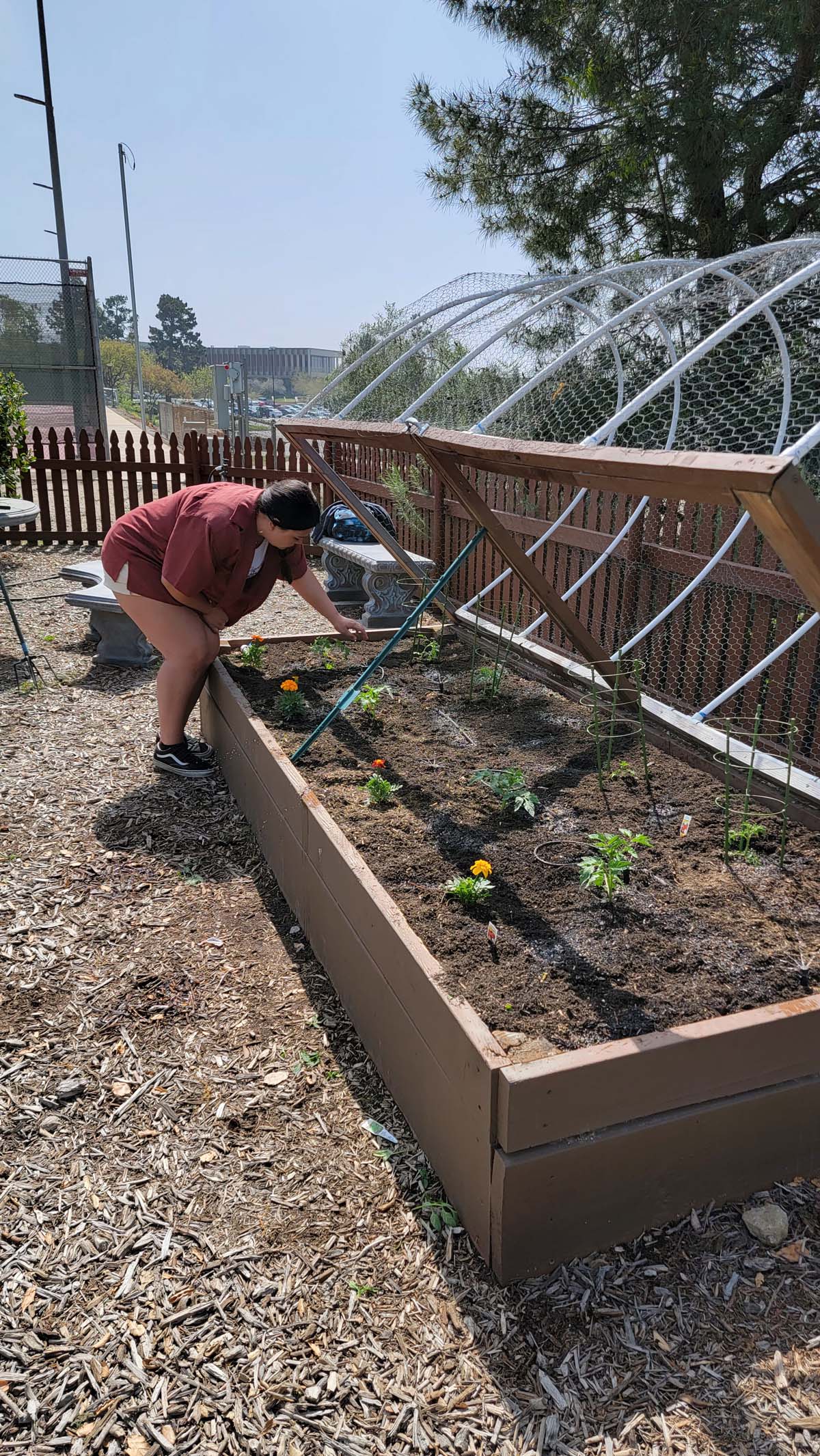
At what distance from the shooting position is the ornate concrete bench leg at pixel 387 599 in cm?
561

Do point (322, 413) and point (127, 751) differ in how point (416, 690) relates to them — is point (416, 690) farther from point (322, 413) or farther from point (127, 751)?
point (322, 413)

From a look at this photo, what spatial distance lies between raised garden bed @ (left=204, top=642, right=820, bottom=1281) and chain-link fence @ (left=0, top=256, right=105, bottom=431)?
35.6 feet

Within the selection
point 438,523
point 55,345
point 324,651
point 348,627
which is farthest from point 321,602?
point 55,345

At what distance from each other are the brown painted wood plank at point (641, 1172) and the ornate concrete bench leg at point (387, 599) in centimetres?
399

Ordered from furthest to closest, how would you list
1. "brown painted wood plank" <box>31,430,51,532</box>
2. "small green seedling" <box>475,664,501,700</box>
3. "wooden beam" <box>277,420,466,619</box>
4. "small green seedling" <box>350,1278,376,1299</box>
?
"brown painted wood plank" <box>31,430,51,532</box>, "wooden beam" <box>277,420,466,619</box>, "small green seedling" <box>475,664,501,700</box>, "small green seedling" <box>350,1278,376,1299</box>

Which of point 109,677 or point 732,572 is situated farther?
point 109,677

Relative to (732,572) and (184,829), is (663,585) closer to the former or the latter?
(732,572)

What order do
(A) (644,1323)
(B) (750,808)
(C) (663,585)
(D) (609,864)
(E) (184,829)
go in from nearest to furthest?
(A) (644,1323), (D) (609,864), (B) (750,808), (E) (184,829), (C) (663,585)

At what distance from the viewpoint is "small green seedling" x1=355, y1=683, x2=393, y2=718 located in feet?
12.6

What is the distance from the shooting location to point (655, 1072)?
1767 millimetres

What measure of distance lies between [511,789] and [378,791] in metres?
0.44

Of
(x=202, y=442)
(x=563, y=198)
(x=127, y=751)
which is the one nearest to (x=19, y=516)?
(x=127, y=751)

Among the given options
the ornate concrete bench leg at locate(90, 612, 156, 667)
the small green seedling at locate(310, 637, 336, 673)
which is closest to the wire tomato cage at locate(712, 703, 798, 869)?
the small green seedling at locate(310, 637, 336, 673)

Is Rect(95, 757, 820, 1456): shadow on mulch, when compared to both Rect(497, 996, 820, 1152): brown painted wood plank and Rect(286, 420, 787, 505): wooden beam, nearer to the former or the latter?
Rect(497, 996, 820, 1152): brown painted wood plank
